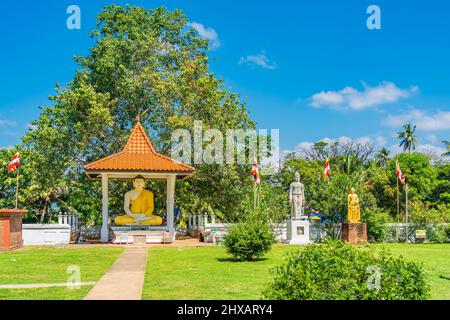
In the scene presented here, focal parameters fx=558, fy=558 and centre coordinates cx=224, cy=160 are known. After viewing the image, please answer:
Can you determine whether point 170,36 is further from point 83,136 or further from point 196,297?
point 196,297

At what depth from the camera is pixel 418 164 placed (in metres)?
49.1

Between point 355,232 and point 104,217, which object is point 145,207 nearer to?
point 104,217

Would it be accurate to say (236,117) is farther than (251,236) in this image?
Yes

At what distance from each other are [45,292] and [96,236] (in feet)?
58.1

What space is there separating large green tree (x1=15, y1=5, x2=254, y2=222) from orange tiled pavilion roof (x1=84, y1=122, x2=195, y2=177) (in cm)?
301

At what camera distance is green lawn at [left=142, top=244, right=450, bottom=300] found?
9422 millimetres

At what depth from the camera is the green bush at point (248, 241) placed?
48.9ft

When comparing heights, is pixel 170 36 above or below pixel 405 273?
above

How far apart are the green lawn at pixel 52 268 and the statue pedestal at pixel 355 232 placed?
972 centimetres

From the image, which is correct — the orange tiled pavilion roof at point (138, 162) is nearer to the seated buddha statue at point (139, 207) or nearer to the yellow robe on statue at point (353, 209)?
the seated buddha statue at point (139, 207)

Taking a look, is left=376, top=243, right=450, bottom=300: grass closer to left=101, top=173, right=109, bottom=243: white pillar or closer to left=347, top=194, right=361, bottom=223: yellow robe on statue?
left=347, top=194, right=361, bottom=223: yellow robe on statue

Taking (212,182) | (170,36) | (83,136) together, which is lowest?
(212,182)

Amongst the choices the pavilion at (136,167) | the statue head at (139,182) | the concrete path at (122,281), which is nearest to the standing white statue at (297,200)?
the pavilion at (136,167)
